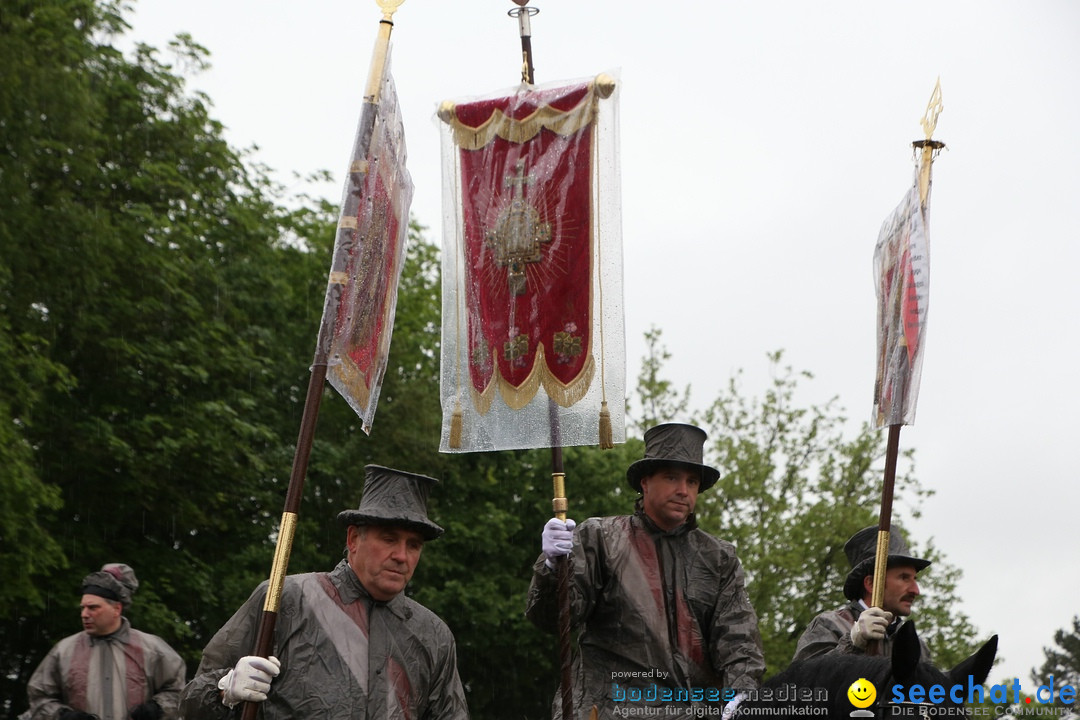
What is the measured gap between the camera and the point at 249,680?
555 centimetres

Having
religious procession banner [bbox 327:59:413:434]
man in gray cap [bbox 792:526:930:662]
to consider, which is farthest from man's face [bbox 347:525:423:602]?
man in gray cap [bbox 792:526:930:662]

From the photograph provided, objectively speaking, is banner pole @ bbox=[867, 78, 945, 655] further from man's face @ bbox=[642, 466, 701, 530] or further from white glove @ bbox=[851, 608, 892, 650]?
man's face @ bbox=[642, 466, 701, 530]

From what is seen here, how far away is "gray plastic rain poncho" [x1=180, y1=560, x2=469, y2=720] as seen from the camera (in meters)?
5.92

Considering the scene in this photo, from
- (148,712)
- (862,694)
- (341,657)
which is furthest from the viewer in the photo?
(148,712)

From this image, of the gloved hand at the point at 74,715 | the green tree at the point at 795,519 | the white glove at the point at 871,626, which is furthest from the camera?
the green tree at the point at 795,519

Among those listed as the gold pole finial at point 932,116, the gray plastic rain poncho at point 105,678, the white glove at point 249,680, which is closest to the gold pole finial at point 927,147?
the gold pole finial at point 932,116

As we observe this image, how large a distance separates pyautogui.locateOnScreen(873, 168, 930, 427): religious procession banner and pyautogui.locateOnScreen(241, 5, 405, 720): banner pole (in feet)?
9.13

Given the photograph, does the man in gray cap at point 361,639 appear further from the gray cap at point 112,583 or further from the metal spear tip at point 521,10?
the gray cap at point 112,583

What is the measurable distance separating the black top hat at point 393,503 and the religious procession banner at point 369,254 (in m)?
0.27

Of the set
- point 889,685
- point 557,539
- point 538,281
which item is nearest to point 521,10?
point 538,281

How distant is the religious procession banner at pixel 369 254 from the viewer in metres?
6.22

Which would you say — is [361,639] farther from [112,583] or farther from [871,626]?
[112,583]

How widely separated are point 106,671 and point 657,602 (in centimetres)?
425

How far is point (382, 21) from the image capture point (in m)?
6.40
